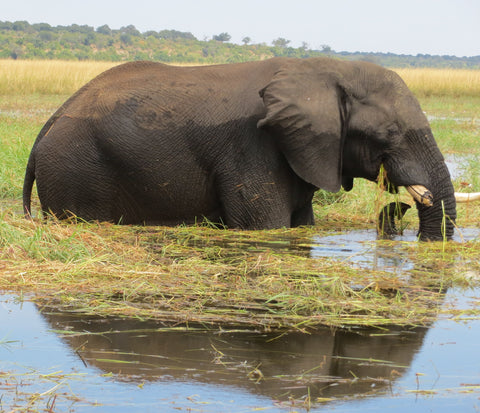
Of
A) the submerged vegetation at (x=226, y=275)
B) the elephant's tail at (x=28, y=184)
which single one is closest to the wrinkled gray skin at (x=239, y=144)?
the elephant's tail at (x=28, y=184)

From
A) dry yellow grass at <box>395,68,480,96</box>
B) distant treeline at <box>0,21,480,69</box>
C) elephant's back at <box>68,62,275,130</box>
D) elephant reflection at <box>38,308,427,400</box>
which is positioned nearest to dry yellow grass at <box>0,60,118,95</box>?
dry yellow grass at <box>395,68,480,96</box>

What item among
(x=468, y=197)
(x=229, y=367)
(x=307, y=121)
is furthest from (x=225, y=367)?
(x=468, y=197)

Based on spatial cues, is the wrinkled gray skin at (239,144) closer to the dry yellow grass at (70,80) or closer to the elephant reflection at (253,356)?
the elephant reflection at (253,356)

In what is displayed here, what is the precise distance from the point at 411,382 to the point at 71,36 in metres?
89.7

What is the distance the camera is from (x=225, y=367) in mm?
4191

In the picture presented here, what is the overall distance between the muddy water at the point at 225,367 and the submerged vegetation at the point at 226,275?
27cm

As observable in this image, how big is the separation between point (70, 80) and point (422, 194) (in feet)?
72.3

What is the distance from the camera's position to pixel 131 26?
109375 mm

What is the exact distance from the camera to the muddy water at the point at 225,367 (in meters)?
3.77

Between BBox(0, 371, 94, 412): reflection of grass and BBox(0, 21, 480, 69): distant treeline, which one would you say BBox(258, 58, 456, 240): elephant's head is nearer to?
BBox(0, 371, 94, 412): reflection of grass

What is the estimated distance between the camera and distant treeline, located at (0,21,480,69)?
79.8 metres

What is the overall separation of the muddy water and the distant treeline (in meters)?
71.8

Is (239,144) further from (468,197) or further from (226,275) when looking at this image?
(468,197)

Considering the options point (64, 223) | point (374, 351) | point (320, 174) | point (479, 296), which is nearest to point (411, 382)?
point (374, 351)
